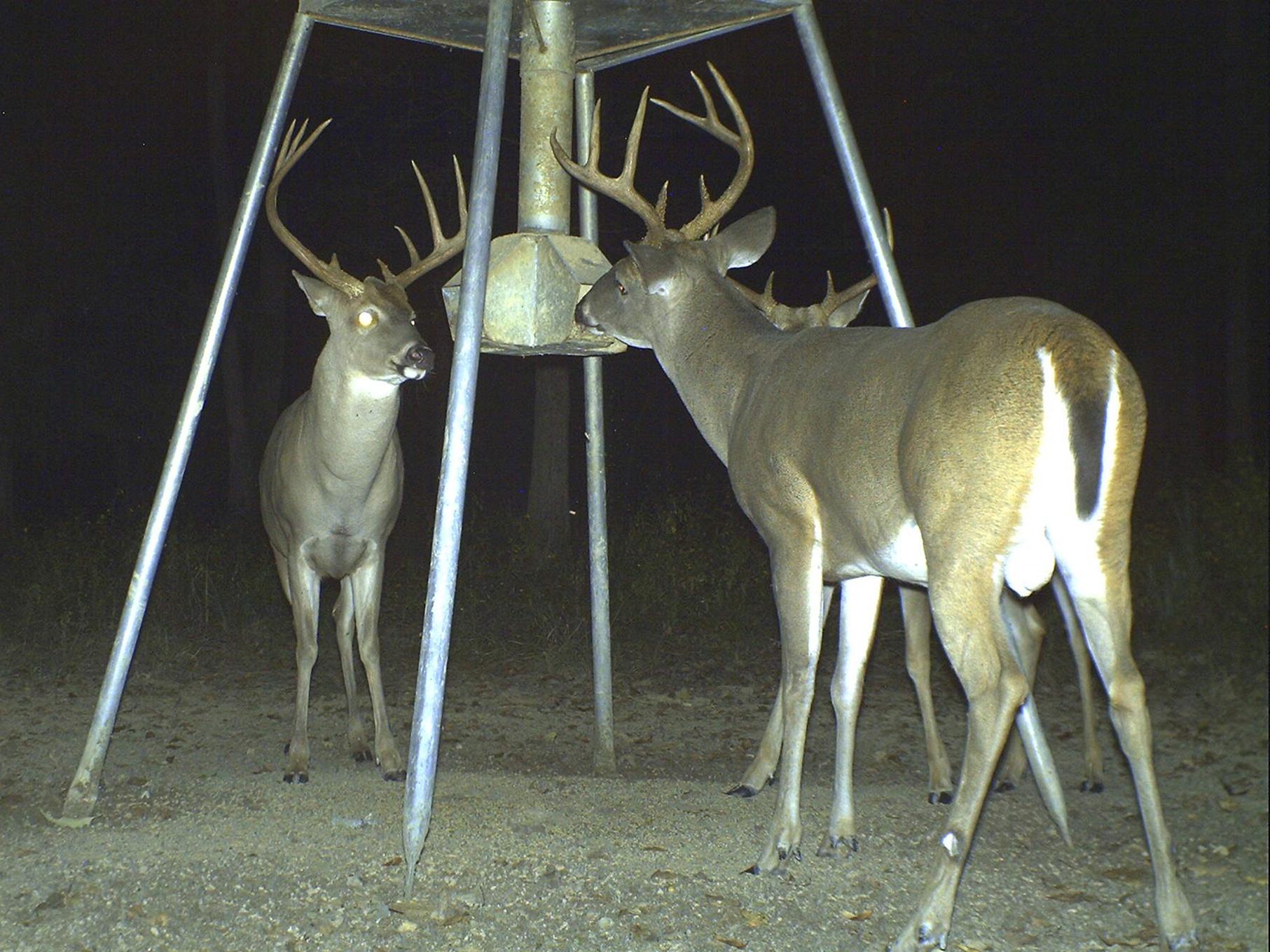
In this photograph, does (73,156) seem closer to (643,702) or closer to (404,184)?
(404,184)

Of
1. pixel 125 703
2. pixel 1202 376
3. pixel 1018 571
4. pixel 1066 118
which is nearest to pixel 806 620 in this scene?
pixel 1018 571

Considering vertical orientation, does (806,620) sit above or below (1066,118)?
below

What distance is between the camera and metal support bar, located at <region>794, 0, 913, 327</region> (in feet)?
17.7

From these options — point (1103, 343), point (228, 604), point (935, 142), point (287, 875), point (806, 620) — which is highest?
point (935, 142)

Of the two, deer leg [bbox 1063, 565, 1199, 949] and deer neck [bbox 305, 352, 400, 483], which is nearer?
deer leg [bbox 1063, 565, 1199, 949]

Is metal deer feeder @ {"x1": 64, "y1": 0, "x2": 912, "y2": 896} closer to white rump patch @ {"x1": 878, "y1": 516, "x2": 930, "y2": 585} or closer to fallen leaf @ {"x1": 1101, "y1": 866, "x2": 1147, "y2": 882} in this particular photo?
white rump patch @ {"x1": 878, "y1": 516, "x2": 930, "y2": 585}

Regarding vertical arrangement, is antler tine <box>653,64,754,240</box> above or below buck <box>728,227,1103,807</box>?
above

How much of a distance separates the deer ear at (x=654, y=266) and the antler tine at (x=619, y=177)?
0.49 feet

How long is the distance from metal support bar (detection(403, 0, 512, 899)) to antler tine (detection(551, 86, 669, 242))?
2.48 ft

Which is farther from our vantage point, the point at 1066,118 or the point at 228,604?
the point at 1066,118

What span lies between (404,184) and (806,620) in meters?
10.6

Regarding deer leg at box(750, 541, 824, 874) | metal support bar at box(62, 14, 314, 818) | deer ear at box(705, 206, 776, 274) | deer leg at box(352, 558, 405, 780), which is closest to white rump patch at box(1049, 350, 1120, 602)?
deer leg at box(750, 541, 824, 874)

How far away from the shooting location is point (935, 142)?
13984 millimetres

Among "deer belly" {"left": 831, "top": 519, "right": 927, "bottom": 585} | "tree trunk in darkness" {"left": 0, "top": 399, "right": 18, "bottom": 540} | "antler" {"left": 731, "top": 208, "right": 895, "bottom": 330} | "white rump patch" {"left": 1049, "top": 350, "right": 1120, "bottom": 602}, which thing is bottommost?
"tree trunk in darkness" {"left": 0, "top": 399, "right": 18, "bottom": 540}
